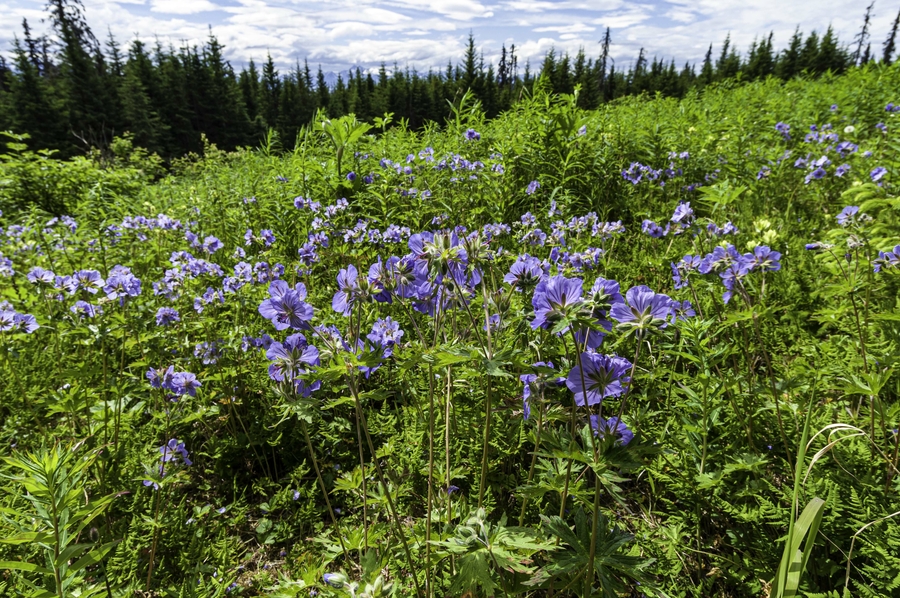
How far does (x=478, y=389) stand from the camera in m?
2.47

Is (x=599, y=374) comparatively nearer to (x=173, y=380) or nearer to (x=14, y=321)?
(x=173, y=380)

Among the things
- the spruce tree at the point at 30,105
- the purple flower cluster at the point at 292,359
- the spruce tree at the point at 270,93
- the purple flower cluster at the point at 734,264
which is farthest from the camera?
the spruce tree at the point at 270,93

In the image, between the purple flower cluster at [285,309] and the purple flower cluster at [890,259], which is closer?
the purple flower cluster at [285,309]

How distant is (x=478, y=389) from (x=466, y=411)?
Result: 0.15 meters

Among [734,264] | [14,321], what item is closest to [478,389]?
[734,264]

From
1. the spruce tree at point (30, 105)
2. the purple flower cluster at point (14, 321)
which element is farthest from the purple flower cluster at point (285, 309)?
the spruce tree at point (30, 105)

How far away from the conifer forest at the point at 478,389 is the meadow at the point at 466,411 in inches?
0.8

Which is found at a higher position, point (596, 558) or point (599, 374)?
point (599, 374)

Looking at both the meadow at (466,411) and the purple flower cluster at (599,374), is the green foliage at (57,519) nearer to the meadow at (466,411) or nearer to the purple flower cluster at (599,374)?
the meadow at (466,411)

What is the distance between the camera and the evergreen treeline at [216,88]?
41.2m

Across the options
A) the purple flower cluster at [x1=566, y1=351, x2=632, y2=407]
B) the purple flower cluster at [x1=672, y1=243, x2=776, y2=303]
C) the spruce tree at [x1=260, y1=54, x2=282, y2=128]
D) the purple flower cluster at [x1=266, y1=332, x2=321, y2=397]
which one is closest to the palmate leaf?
the purple flower cluster at [x1=566, y1=351, x2=632, y2=407]

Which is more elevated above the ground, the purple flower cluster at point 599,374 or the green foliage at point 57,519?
the purple flower cluster at point 599,374

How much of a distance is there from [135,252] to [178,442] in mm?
3309

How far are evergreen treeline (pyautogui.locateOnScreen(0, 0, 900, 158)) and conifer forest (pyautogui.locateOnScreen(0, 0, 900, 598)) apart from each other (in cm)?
2837
